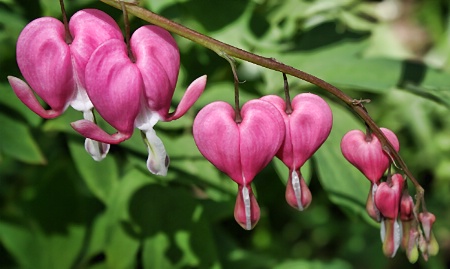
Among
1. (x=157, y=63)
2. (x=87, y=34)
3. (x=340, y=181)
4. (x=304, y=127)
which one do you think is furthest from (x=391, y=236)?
(x=87, y=34)

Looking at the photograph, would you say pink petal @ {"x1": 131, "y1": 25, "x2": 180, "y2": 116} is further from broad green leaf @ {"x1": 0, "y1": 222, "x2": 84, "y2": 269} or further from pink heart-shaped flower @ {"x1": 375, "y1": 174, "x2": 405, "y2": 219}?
broad green leaf @ {"x1": 0, "y1": 222, "x2": 84, "y2": 269}

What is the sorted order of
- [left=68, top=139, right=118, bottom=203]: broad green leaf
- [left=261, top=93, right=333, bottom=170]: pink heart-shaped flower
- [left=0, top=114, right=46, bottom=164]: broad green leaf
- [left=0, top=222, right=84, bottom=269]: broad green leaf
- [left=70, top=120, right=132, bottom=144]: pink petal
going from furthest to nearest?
[left=0, top=222, right=84, bottom=269]: broad green leaf, [left=68, top=139, right=118, bottom=203]: broad green leaf, [left=0, top=114, right=46, bottom=164]: broad green leaf, [left=261, top=93, right=333, bottom=170]: pink heart-shaped flower, [left=70, top=120, right=132, bottom=144]: pink petal

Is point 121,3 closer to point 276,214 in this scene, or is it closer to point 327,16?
point 327,16

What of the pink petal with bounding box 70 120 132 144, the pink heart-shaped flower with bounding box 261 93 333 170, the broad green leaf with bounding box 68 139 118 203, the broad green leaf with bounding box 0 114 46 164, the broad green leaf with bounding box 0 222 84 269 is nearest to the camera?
the pink petal with bounding box 70 120 132 144

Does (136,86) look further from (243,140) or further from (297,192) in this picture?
(297,192)

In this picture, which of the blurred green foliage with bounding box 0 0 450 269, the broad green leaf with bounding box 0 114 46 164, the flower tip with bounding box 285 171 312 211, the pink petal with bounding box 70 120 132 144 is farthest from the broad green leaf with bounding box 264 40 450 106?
the pink petal with bounding box 70 120 132 144

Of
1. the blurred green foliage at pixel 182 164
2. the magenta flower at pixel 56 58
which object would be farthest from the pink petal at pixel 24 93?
the blurred green foliage at pixel 182 164

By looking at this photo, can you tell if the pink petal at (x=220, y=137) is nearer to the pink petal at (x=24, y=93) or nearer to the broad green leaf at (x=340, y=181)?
the pink petal at (x=24, y=93)
